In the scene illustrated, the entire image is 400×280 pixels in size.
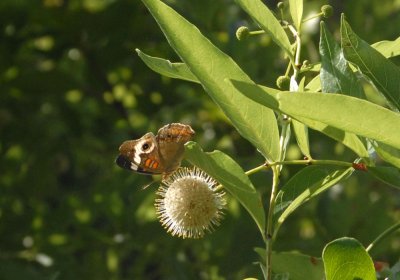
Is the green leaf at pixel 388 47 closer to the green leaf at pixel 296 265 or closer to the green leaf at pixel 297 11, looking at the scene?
the green leaf at pixel 297 11

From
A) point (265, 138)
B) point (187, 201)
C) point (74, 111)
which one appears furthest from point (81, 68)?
point (265, 138)

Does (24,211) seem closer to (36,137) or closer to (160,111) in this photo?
(36,137)

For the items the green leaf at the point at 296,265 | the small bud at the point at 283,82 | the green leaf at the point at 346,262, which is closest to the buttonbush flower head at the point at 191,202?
the green leaf at the point at 296,265

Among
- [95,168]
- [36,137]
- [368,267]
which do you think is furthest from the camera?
[95,168]

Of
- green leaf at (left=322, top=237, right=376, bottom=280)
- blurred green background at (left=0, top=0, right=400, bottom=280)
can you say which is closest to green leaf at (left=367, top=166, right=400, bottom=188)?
green leaf at (left=322, top=237, right=376, bottom=280)

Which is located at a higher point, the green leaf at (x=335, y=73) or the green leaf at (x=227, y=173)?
the green leaf at (x=335, y=73)

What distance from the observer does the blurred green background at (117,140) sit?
10.2ft

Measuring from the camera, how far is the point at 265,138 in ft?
4.73

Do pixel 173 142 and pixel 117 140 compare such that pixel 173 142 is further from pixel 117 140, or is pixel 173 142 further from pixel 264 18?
pixel 117 140

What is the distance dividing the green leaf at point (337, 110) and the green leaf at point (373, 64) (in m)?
0.16

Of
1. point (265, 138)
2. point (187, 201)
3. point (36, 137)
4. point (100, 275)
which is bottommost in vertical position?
point (100, 275)

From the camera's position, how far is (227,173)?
1.42m

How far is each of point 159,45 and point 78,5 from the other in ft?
1.17

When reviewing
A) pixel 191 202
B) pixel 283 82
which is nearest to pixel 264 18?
pixel 283 82
